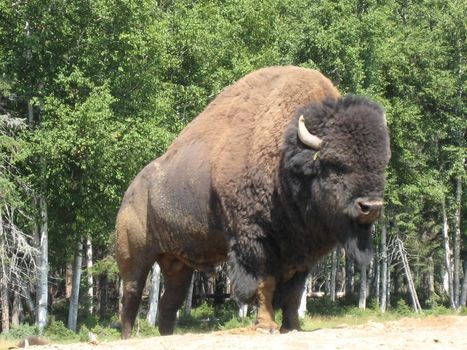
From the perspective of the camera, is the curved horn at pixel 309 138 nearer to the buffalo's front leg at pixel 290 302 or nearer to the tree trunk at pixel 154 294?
the buffalo's front leg at pixel 290 302

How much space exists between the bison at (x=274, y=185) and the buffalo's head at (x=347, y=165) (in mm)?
12

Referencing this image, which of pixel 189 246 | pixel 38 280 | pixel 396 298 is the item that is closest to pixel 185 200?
pixel 189 246

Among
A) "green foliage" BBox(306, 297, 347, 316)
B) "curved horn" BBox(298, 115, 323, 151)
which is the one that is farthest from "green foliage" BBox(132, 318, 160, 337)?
"curved horn" BBox(298, 115, 323, 151)

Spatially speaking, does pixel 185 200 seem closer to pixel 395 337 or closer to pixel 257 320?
pixel 257 320

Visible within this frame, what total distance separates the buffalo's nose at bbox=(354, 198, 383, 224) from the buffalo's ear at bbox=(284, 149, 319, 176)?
689 mm

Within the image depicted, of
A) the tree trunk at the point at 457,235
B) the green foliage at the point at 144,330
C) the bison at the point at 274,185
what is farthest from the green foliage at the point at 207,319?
the bison at the point at 274,185

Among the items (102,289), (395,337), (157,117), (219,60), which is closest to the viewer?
(395,337)

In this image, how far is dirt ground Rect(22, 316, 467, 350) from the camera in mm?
6934

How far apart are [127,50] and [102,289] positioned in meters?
16.7

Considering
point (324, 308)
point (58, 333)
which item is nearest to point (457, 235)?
point (324, 308)

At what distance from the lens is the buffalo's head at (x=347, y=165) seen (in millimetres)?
8484

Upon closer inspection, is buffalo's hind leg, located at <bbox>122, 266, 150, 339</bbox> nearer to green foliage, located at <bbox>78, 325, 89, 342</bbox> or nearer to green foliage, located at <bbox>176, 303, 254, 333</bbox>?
green foliage, located at <bbox>78, 325, 89, 342</bbox>

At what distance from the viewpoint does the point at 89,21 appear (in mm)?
28688

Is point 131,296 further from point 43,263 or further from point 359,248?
point 43,263
